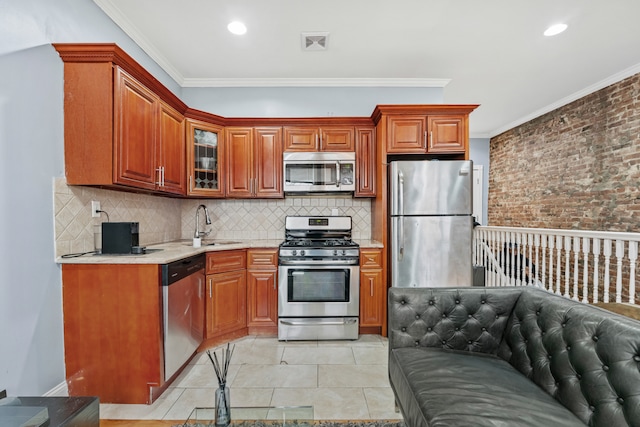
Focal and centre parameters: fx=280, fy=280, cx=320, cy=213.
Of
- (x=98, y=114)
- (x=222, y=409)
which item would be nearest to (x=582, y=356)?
(x=222, y=409)

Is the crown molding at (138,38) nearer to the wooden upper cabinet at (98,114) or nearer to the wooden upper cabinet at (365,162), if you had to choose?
the wooden upper cabinet at (98,114)

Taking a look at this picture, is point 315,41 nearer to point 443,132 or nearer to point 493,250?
point 443,132

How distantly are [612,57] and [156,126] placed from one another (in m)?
4.73

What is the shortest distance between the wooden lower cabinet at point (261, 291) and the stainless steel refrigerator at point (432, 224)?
50.7 inches

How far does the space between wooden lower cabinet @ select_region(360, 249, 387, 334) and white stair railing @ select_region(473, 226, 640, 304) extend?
1.65 m

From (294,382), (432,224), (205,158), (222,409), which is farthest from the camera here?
(205,158)

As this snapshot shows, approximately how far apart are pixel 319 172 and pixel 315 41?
51.9 inches

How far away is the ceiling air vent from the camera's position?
2.65 metres

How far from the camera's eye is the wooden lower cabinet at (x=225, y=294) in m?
2.64

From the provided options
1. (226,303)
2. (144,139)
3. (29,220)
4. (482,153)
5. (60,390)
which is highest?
(482,153)

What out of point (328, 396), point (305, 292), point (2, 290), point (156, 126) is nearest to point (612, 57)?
point (305, 292)

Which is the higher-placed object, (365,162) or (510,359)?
(365,162)

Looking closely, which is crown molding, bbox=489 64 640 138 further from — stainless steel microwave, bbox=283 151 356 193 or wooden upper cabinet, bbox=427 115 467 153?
stainless steel microwave, bbox=283 151 356 193

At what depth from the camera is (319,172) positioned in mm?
3270
